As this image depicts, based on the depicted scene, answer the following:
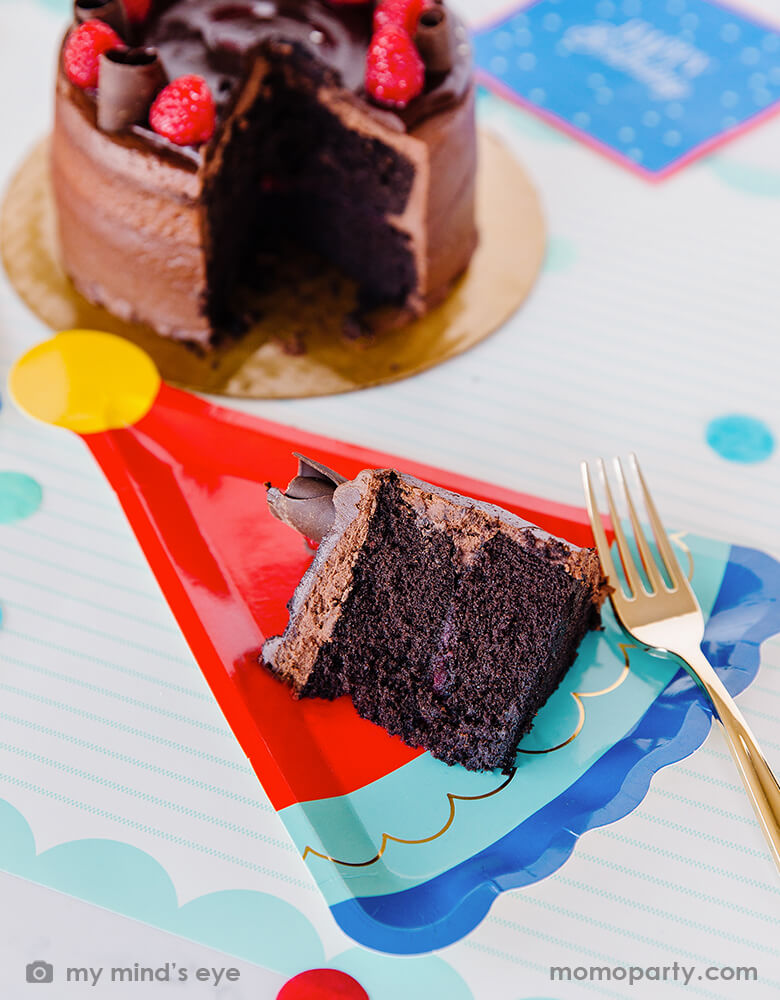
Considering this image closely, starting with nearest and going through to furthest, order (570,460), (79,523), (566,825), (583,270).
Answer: (566,825) < (79,523) < (570,460) < (583,270)

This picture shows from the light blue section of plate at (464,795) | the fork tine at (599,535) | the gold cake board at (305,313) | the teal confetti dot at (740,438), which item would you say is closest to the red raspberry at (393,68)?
the gold cake board at (305,313)

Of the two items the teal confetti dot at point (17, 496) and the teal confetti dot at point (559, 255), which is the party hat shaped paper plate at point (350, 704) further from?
the teal confetti dot at point (559, 255)

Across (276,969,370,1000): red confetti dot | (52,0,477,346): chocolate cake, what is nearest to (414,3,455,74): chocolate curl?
(52,0,477,346): chocolate cake

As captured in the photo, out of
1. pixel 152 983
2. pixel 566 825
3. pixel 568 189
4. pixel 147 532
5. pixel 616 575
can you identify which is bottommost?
pixel 152 983

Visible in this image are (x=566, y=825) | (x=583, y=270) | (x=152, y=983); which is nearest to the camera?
(x=152, y=983)

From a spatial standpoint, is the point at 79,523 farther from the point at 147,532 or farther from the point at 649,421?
the point at 649,421

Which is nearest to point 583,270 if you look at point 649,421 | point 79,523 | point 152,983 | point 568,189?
point 568,189

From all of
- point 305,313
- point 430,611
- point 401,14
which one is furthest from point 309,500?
point 401,14
